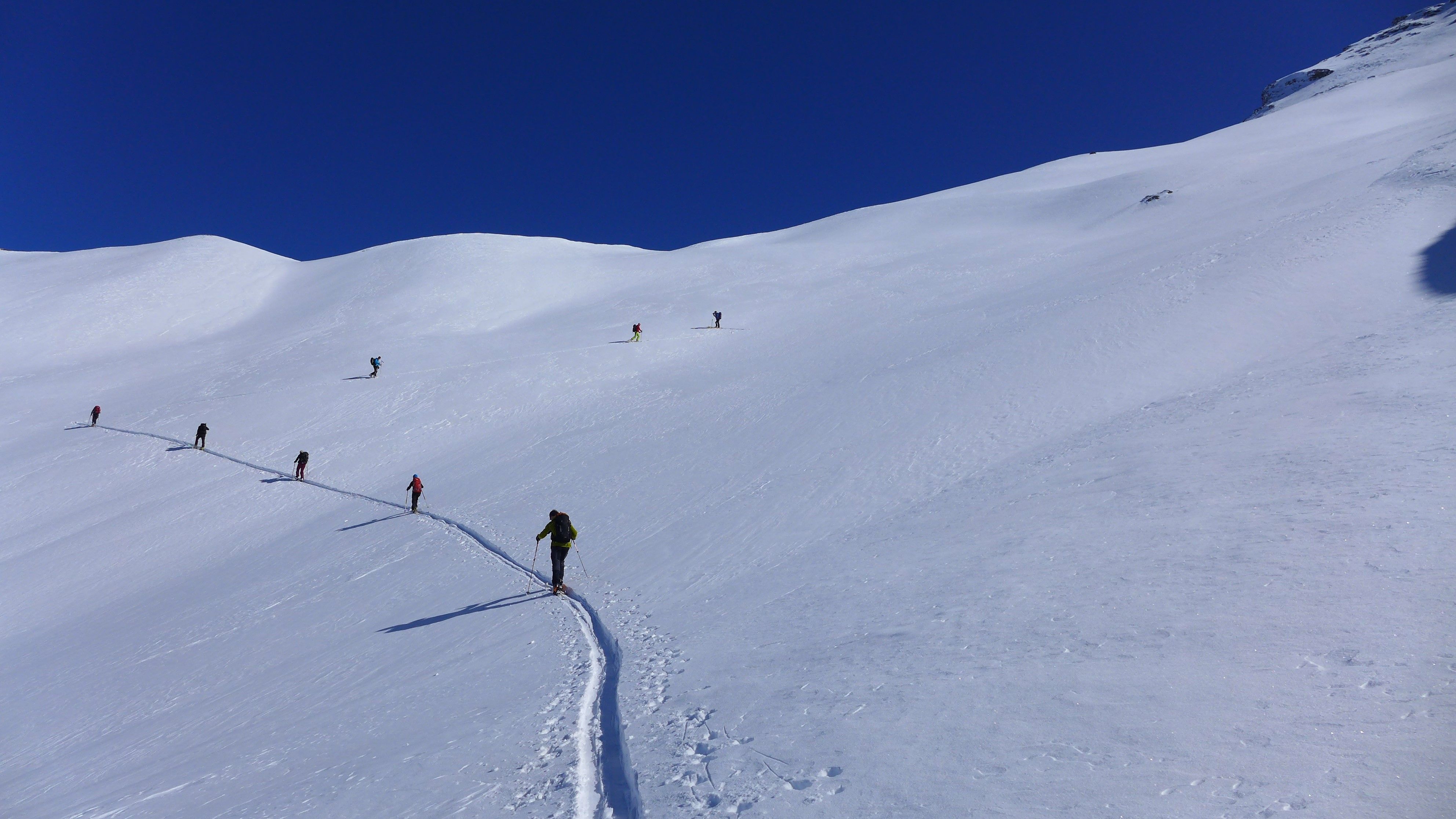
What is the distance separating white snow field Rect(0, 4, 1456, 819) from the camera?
5238 millimetres

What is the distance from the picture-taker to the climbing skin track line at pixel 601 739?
557cm

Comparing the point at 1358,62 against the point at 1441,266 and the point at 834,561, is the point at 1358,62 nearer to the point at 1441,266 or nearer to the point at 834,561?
the point at 1441,266

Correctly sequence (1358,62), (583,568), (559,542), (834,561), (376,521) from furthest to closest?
(1358,62) < (376,521) < (583,568) < (559,542) < (834,561)

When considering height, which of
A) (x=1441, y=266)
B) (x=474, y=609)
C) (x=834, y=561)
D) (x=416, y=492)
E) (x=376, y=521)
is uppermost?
(x=1441, y=266)

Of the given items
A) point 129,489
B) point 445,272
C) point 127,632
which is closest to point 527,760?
point 127,632

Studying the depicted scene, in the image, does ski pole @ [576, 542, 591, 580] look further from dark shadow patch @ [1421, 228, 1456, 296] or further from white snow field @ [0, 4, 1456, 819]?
dark shadow patch @ [1421, 228, 1456, 296]

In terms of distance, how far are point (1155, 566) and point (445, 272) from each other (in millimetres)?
51419

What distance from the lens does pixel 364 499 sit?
68.9ft

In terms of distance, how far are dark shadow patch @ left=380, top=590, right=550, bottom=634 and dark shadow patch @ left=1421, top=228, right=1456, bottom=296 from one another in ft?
58.7

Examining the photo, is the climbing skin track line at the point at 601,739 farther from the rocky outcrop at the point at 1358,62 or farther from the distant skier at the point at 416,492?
the rocky outcrop at the point at 1358,62

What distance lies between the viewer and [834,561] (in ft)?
33.9

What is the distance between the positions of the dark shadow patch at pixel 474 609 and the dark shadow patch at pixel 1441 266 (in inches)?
704

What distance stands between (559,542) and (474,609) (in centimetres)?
168

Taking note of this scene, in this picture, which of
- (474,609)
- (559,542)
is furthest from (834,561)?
(474,609)
